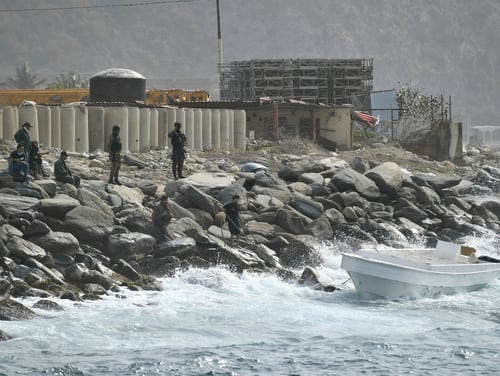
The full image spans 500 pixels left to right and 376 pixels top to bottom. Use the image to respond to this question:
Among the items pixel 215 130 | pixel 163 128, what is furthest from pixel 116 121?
pixel 215 130

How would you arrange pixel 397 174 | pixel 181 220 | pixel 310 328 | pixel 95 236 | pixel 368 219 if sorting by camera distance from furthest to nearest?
pixel 397 174
pixel 368 219
pixel 181 220
pixel 95 236
pixel 310 328

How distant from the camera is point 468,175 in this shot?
1874 inches

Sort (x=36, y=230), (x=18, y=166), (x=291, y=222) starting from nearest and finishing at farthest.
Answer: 1. (x=36, y=230)
2. (x=18, y=166)
3. (x=291, y=222)

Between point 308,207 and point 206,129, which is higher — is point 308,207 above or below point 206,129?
below

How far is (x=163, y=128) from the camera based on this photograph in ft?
142

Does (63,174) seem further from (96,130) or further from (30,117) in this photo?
(96,130)

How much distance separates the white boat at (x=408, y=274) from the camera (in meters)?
25.7

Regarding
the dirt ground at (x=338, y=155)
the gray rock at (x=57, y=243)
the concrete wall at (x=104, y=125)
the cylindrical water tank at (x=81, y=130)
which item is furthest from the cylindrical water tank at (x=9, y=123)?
the gray rock at (x=57, y=243)

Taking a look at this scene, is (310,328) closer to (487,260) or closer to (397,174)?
(487,260)

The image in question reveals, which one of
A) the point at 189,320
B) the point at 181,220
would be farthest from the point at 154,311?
the point at 181,220

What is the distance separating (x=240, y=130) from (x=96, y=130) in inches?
361

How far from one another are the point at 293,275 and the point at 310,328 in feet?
13.2

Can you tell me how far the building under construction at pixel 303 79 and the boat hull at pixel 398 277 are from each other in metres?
44.1

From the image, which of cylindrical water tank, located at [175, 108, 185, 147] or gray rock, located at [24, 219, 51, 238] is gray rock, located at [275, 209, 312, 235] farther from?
cylindrical water tank, located at [175, 108, 185, 147]
